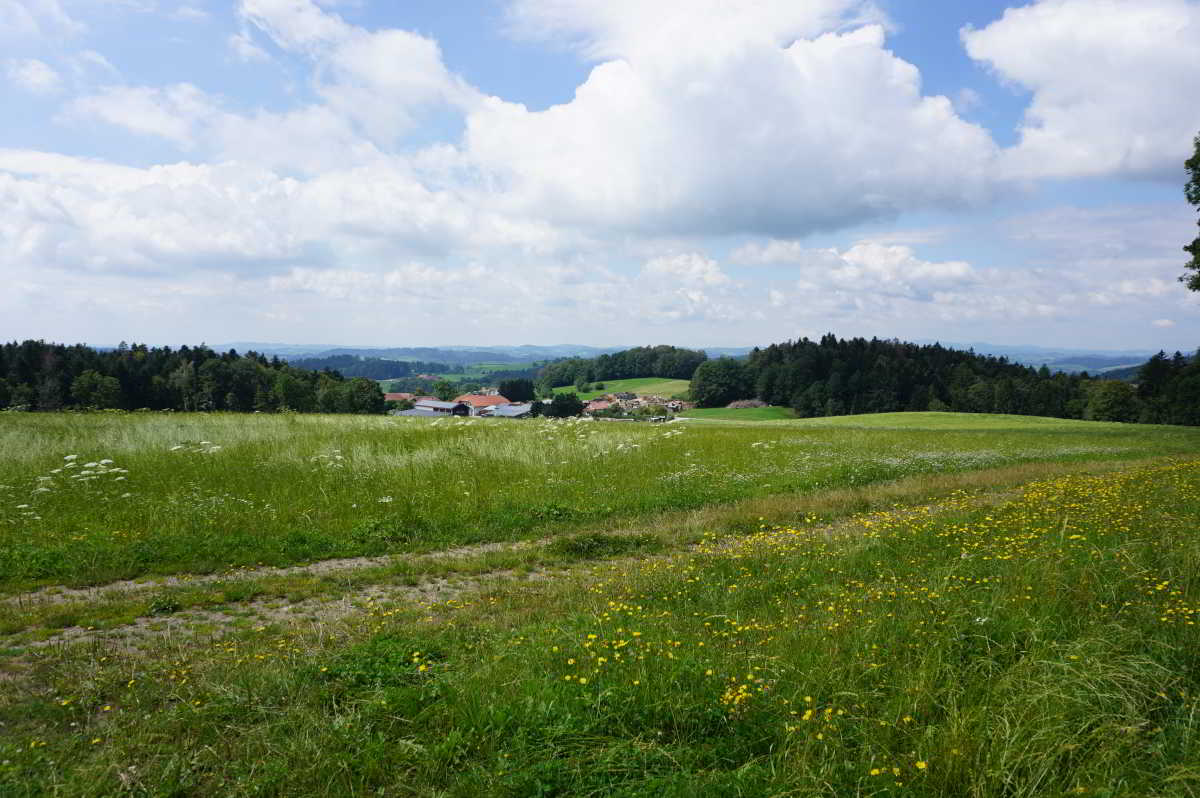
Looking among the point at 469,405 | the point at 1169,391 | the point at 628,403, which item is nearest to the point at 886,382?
the point at 1169,391

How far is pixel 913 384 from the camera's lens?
99.1 m

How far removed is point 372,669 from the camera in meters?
5.32

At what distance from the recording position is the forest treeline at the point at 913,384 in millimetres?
81375

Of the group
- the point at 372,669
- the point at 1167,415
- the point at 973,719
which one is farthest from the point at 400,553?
the point at 1167,415

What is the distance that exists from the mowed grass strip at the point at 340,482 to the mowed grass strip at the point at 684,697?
407cm

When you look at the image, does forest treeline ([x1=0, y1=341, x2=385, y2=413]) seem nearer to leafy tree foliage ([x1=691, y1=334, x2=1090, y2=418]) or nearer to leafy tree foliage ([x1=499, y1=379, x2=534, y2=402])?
leafy tree foliage ([x1=691, y1=334, x2=1090, y2=418])

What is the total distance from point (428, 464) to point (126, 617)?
9.54 meters

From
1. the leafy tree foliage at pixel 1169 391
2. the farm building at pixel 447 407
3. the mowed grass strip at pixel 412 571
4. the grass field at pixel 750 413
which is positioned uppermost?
the leafy tree foliage at pixel 1169 391

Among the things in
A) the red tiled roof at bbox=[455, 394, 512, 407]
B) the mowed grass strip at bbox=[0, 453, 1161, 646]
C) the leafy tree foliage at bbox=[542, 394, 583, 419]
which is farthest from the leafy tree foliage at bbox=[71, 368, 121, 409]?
the red tiled roof at bbox=[455, 394, 512, 407]

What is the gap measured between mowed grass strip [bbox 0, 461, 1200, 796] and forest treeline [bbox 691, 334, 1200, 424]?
9013 centimetres

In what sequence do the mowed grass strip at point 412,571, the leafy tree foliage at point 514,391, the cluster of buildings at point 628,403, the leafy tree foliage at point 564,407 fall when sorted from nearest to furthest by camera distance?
1. the mowed grass strip at point 412,571
2. the leafy tree foliage at point 564,407
3. the cluster of buildings at point 628,403
4. the leafy tree foliage at point 514,391

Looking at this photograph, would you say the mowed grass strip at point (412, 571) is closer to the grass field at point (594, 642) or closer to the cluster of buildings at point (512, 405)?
the grass field at point (594, 642)

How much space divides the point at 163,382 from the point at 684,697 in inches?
3366

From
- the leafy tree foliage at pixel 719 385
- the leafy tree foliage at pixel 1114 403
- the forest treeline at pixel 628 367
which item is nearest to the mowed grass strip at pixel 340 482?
the leafy tree foliage at pixel 1114 403
